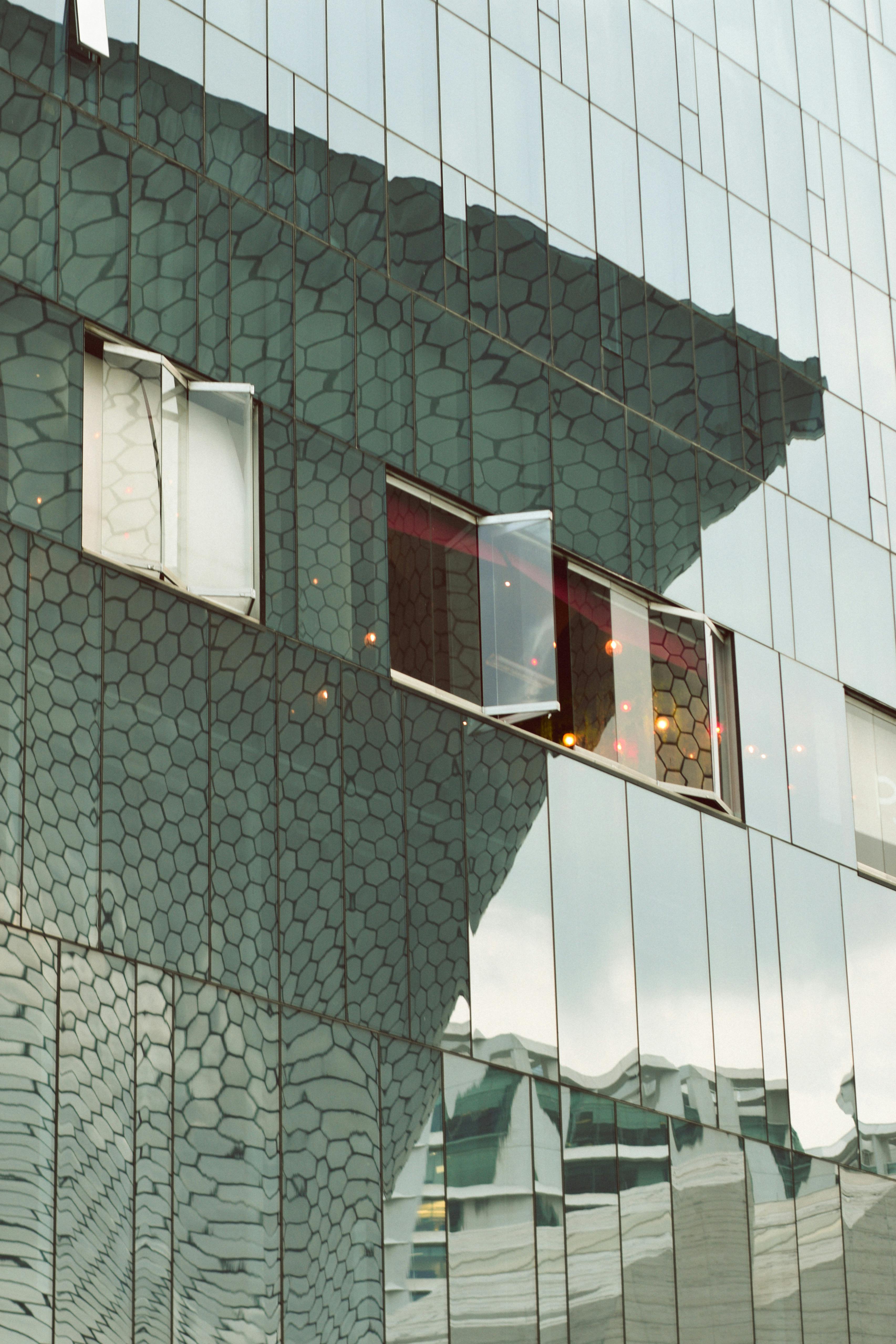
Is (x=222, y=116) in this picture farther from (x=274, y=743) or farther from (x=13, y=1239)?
(x=13, y=1239)

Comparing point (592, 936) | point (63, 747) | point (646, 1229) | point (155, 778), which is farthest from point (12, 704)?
point (646, 1229)

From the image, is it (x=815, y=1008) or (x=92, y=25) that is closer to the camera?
(x=92, y=25)

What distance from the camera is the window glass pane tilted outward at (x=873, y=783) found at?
20.6 meters

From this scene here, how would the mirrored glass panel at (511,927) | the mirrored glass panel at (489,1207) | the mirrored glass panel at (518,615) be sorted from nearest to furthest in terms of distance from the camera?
1. the mirrored glass panel at (489,1207)
2. the mirrored glass panel at (511,927)
3. the mirrored glass panel at (518,615)

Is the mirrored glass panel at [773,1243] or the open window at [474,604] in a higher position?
the open window at [474,604]

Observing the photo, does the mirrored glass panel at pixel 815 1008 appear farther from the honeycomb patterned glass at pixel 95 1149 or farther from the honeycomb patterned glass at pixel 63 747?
the honeycomb patterned glass at pixel 63 747

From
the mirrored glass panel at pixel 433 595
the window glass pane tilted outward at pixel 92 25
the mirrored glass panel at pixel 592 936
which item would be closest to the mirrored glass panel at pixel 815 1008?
the mirrored glass panel at pixel 592 936

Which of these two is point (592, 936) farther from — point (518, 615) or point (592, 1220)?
point (518, 615)

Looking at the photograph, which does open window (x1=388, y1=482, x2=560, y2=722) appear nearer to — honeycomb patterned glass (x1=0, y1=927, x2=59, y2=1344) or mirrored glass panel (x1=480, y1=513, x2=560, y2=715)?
mirrored glass panel (x1=480, y1=513, x2=560, y2=715)

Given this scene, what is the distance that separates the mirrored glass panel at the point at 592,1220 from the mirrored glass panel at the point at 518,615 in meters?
3.30

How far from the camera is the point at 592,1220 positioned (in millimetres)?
15289

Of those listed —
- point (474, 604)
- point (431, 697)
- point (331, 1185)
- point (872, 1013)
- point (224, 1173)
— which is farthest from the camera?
point (872, 1013)

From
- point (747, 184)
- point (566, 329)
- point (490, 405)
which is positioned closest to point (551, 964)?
point (490, 405)

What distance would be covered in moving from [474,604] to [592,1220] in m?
5.17
